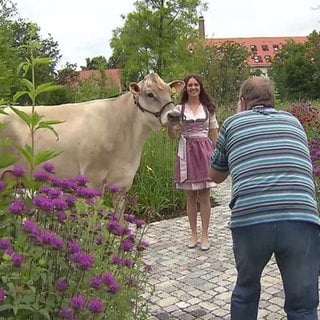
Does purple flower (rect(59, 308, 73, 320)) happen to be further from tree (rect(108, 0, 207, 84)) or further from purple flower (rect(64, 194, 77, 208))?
tree (rect(108, 0, 207, 84))

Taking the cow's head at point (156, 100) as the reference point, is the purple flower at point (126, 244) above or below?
below

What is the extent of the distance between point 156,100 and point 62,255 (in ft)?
9.88

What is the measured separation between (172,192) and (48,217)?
550 cm

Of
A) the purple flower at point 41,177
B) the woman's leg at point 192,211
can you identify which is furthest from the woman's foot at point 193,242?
the purple flower at point 41,177

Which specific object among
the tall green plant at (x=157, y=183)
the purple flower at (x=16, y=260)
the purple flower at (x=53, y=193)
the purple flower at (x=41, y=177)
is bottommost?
the tall green plant at (x=157, y=183)

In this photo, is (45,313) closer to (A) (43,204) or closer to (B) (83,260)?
(B) (83,260)

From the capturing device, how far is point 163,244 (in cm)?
632

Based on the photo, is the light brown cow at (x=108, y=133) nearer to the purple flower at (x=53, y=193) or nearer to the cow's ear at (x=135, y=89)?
the cow's ear at (x=135, y=89)

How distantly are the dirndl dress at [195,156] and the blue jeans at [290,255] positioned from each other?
277 centimetres

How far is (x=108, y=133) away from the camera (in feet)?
17.8

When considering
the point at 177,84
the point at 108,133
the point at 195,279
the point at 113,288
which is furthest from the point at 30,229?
the point at 177,84

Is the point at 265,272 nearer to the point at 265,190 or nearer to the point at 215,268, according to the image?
the point at 215,268

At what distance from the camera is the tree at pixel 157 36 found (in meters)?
28.0

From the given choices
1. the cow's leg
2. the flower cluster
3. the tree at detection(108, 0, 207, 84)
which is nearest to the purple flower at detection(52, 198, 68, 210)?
the flower cluster
